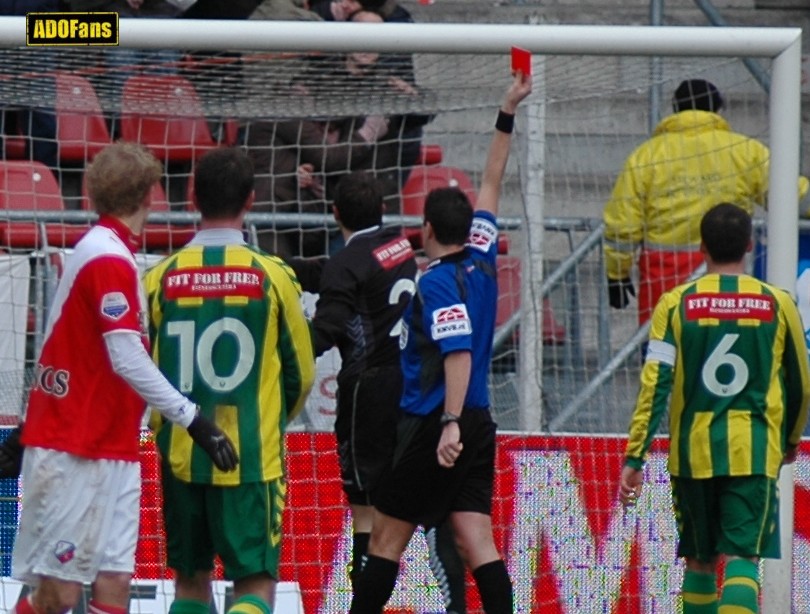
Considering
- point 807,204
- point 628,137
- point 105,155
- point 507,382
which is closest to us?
point 105,155

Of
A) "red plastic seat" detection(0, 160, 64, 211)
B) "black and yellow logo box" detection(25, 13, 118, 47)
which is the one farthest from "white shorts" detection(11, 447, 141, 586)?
"red plastic seat" detection(0, 160, 64, 211)

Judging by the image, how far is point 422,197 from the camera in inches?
367

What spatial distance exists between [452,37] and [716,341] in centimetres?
174

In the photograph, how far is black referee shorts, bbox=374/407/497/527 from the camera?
6004mm

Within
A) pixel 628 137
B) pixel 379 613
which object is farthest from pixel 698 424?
pixel 628 137

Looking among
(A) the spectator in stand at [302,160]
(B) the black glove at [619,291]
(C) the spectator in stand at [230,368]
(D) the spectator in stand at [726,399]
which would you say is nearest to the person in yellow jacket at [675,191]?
(B) the black glove at [619,291]

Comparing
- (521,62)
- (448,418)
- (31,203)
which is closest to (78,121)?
(31,203)

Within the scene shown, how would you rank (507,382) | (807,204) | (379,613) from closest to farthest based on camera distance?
(379,613)
(507,382)
(807,204)

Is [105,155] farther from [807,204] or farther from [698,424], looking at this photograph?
[807,204]

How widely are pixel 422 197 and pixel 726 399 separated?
3.38 meters

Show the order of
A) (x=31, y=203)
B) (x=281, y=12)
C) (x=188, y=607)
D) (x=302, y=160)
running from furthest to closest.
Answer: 1. (x=281, y=12)
2. (x=302, y=160)
3. (x=31, y=203)
4. (x=188, y=607)

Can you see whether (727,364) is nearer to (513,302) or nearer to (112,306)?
(513,302)

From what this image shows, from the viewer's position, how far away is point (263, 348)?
560 centimetres

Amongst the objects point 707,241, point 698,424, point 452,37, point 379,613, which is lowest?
point 379,613
